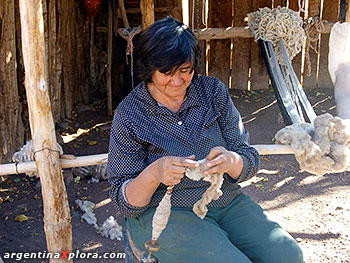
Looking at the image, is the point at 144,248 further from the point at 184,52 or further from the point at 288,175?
the point at 288,175

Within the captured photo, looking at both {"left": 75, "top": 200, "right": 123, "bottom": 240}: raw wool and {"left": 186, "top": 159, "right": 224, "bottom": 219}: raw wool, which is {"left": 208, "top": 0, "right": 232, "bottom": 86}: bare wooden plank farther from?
{"left": 186, "top": 159, "right": 224, "bottom": 219}: raw wool

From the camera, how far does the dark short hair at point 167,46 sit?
1.83 meters

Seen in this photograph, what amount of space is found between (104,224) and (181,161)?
1864 mm

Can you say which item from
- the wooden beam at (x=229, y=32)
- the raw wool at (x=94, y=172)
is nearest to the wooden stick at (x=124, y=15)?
the wooden beam at (x=229, y=32)

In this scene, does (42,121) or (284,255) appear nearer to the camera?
(284,255)

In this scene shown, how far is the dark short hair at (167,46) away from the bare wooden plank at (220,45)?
449 centimetres

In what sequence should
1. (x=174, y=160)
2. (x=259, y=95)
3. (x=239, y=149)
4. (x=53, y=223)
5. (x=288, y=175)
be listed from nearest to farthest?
(x=174, y=160) → (x=239, y=149) → (x=53, y=223) → (x=288, y=175) → (x=259, y=95)

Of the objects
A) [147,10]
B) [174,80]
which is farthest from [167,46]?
[147,10]

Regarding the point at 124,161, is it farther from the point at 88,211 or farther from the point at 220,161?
the point at 88,211

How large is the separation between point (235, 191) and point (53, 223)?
1066mm

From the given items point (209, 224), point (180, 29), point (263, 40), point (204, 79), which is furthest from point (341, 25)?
point (209, 224)

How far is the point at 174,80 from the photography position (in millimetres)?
1909

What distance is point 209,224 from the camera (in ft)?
6.05

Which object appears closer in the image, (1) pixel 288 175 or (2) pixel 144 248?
(2) pixel 144 248
